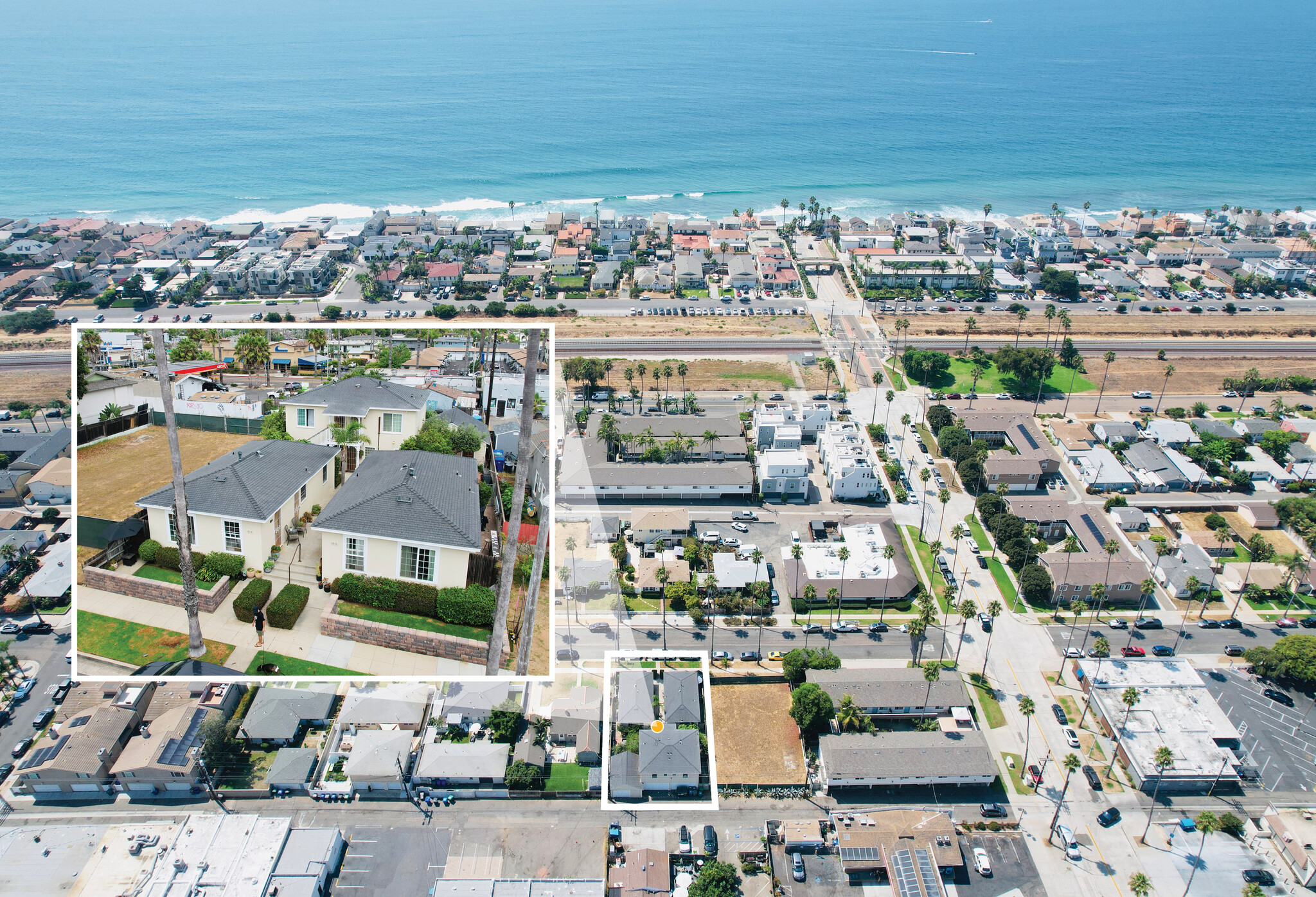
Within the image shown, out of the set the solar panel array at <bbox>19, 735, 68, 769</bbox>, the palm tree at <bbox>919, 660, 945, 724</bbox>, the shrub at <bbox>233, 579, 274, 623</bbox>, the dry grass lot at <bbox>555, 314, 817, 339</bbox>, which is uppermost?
the shrub at <bbox>233, 579, 274, 623</bbox>

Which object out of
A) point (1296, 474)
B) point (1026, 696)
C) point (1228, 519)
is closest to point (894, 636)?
point (1026, 696)

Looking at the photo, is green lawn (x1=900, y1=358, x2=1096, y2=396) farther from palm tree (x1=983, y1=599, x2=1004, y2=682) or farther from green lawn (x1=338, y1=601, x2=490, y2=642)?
green lawn (x1=338, y1=601, x2=490, y2=642)

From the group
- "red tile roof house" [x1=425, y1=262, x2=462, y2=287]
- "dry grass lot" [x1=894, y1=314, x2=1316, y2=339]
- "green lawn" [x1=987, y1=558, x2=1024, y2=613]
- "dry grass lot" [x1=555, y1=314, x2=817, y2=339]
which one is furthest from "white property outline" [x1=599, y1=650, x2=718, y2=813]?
"red tile roof house" [x1=425, y1=262, x2=462, y2=287]

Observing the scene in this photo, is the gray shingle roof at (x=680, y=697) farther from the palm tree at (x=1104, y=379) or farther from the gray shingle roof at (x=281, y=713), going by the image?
the palm tree at (x=1104, y=379)

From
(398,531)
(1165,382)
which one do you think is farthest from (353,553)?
(1165,382)

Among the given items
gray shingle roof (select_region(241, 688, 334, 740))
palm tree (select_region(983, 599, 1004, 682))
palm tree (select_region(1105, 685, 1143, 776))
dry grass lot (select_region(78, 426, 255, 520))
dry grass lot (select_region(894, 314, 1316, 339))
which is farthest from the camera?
dry grass lot (select_region(894, 314, 1316, 339))
